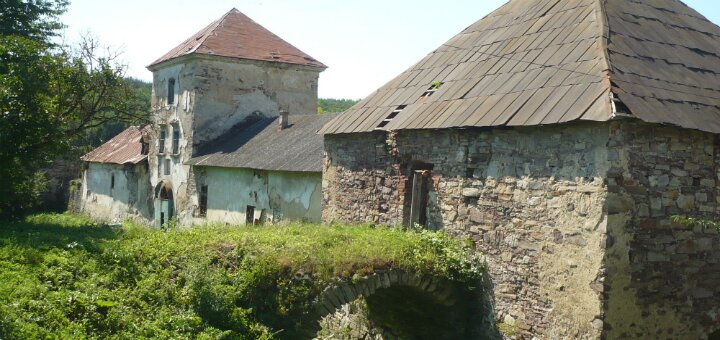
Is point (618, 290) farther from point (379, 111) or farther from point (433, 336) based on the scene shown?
point (379, 111)

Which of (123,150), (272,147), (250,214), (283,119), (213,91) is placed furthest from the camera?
(123,150)

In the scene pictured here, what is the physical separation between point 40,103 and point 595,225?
11.0 meters

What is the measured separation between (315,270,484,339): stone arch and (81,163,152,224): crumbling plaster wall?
50.0 ft

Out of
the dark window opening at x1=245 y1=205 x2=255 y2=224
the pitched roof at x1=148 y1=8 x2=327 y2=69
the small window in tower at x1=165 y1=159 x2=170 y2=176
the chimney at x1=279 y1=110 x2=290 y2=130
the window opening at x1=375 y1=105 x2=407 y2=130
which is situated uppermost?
the pitched roof at x1=148 y1=8 x2=327 y2=69

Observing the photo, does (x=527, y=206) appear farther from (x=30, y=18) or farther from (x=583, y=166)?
(x=30, y=18)

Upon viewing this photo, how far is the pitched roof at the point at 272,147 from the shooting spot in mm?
16109

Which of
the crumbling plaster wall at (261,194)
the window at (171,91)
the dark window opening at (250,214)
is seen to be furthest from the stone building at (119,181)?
the dark window opening at (250,214)

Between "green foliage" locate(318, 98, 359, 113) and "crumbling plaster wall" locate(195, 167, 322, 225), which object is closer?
"crumbling plaster wall" locate(195, 167, 322, 225)

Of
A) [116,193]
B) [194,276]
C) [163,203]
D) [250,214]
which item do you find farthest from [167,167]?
[194,276]

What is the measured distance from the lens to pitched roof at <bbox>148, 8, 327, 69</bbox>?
2205cm

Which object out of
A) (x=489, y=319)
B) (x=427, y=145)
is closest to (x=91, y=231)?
(x=427, y=145)

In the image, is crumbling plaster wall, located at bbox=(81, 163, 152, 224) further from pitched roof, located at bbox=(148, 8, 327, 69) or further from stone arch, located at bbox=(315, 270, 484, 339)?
stone arch, located at bbox=(315, 270, 484, 339)

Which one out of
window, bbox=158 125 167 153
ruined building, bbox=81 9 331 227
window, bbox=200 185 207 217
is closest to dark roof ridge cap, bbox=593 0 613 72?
ruined building, bbox=81 9 331 227

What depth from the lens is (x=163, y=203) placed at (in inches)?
917
